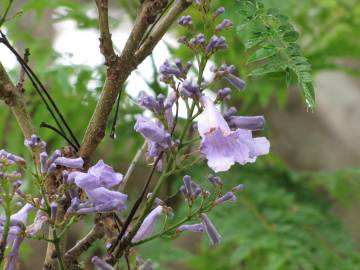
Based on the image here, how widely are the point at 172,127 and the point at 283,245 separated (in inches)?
38.6

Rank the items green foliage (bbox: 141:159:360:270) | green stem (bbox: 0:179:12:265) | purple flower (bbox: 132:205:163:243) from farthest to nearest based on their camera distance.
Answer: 1. green foliage (bbox: 141:159:360:270)
2. purple flower (bbox: 132:205:163:243)
3. green stem (bbox: 0:179:12:265)

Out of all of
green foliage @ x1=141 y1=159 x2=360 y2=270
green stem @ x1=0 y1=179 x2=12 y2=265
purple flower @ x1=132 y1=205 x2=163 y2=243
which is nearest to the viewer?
green stem @ x1=0 y1=179 x2=12 y2=265

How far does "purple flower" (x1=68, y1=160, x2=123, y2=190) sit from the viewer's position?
60cm

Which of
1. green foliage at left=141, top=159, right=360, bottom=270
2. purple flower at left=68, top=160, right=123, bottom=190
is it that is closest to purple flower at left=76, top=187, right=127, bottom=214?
purple flower at left=68, top=160, right=123, bottom=190

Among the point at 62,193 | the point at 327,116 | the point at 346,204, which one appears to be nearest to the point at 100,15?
the point at 62,193

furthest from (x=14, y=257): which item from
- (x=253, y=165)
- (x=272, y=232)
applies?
(x=253, y=165)

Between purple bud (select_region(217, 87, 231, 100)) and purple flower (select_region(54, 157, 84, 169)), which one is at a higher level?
purple bud (select_region(217, 87, 231, 100))

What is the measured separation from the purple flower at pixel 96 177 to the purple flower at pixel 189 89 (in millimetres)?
108

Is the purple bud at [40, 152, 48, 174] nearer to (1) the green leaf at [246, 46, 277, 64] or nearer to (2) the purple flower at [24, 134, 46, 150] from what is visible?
(2) the purple flower at [24, 134, 46, 150]

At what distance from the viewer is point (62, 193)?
2.00ft

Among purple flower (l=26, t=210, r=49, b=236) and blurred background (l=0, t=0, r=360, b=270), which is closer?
purple flower (l=26, t=210, r=49, b=236)

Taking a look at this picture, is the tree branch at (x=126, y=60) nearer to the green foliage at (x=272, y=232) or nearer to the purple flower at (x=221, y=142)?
the purple flower at (x=221, y=142)

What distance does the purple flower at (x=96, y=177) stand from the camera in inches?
23.6

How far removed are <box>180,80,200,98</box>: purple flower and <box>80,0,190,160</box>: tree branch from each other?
0.23ft
